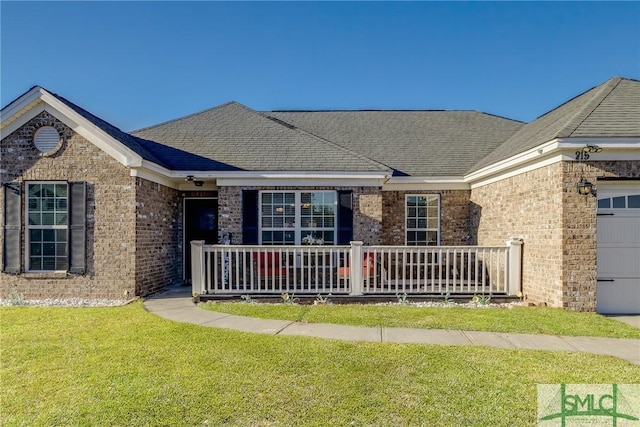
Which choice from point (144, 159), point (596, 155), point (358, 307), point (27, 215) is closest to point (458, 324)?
point (358, 307)

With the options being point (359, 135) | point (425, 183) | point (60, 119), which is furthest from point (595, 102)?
point (60, 119)

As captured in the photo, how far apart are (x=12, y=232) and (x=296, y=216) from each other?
692 centimetres

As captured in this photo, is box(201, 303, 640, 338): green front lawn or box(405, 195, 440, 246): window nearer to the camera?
box(201, 303, 640, 338): green front lawn

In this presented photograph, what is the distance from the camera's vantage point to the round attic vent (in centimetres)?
854

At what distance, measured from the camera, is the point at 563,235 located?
7.04 m

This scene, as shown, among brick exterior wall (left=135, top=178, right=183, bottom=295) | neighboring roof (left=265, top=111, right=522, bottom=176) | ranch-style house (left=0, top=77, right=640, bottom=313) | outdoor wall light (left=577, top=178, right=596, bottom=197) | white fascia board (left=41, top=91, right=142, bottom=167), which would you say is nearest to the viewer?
outdoor wall light (left=577, top=178, right=596, bottom=197)

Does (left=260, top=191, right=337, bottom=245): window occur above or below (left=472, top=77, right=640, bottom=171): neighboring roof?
below

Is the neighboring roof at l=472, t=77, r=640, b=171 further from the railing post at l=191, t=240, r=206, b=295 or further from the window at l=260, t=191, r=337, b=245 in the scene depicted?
the railing post at l=191, t=240, r=206, b=295

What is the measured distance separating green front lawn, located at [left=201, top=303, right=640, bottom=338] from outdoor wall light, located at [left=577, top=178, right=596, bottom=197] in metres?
2.37

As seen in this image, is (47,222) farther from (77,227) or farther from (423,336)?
(423,336)

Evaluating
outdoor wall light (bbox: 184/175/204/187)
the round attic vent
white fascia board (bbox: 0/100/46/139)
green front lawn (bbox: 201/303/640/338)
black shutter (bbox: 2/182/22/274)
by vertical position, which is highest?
white fascia board (bbox: 0/100/46/139)

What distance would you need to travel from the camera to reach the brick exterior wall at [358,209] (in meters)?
10.2

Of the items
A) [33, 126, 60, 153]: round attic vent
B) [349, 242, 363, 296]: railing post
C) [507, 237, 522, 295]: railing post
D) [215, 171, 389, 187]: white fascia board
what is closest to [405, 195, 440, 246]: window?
[215, 171, 389, 187]: white fascia board

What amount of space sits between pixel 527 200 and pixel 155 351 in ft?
27.1
